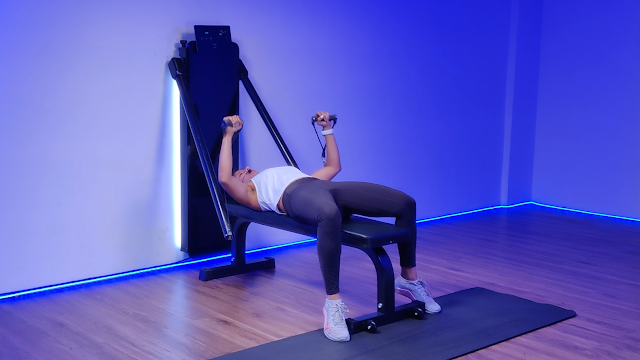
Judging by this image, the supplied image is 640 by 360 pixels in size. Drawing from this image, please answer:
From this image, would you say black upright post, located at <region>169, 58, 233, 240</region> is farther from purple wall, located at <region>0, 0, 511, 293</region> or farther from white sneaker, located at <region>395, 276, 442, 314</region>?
white sneaker, located at <region>395, 276, 442, 314</region>

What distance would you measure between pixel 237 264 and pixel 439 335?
4.47 ft

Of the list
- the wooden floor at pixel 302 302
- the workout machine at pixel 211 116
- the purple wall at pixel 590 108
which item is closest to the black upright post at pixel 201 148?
the workout machine at pixel 211 116

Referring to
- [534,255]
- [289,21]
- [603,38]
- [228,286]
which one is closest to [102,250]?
[228,286]

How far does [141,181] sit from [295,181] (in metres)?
0.97

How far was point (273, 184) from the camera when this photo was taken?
3385mm

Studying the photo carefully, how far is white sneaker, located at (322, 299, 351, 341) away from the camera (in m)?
2.76

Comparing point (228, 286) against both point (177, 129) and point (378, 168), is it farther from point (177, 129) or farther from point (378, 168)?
point (378, 168)

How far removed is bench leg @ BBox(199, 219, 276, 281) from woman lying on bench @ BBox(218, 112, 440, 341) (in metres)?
0.31

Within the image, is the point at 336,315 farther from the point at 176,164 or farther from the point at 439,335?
the point at 176,164

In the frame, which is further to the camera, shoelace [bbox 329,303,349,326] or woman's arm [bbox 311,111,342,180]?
woman's arm [bbox 311,111,342,180]

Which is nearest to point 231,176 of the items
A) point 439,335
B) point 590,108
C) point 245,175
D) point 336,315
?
point 245,175

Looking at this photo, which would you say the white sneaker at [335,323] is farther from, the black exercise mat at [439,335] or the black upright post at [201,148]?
the black upright post at [201,148]

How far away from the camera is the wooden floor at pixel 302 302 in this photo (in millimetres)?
2729

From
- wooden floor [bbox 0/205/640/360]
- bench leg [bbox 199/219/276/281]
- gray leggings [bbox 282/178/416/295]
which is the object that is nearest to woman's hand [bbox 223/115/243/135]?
gray leggings [bbox 282/178/416/295]
